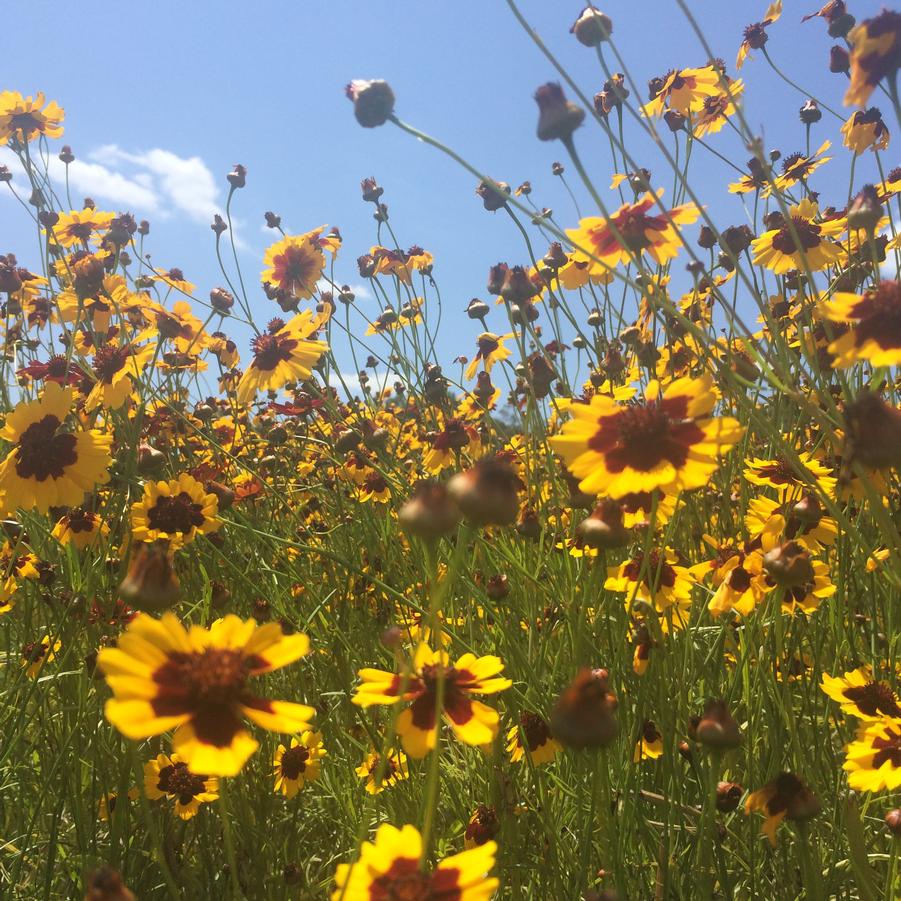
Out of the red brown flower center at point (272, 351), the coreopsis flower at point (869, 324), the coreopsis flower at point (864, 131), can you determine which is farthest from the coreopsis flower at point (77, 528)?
the coreopsis flower at point (864, 131)

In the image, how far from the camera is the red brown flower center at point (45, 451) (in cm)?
139

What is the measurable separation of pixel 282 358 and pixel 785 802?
6.13ft

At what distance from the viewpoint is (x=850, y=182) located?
7.00 feet

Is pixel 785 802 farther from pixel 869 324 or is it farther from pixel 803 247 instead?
pixel 803 247

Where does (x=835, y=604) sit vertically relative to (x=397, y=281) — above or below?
below

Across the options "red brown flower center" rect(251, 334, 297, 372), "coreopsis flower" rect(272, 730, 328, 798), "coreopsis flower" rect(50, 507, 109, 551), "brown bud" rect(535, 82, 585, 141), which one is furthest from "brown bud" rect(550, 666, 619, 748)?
"red brown flower center" rect(251, 334, 297, 372)

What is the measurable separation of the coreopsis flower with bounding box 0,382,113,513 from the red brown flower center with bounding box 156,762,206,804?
23.1 inches

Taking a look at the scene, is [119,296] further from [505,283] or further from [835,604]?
[835,604]

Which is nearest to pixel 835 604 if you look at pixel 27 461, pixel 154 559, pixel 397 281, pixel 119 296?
pixel 154 559

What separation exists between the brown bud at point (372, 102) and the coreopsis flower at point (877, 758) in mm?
1299

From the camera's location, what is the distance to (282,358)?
225 cm

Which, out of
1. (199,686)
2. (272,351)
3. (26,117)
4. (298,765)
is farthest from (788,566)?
(26,117)

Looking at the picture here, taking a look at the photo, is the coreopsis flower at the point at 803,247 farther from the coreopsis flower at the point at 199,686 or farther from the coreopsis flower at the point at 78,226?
the coreopsis flower at the point at 78,226

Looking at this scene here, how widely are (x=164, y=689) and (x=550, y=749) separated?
81cm
